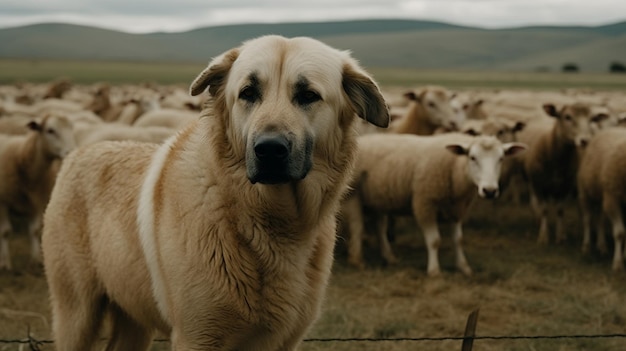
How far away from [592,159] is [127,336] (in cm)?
780

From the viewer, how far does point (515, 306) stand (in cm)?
805

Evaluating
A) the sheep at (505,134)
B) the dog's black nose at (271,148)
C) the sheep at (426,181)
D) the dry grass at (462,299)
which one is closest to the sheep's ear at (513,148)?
the sheep at (426,181)

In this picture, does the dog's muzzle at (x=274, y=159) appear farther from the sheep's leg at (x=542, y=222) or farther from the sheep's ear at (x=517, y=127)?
the sheep's ear at (x=517, y=127)

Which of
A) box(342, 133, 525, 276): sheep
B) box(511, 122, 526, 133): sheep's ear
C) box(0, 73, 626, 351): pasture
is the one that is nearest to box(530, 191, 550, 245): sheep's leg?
box(0, 73, 626, 351): pasture

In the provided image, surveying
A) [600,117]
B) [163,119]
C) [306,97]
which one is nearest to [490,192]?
[600,117]

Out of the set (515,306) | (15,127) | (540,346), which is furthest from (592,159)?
(15,127)

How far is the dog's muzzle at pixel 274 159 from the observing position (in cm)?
305

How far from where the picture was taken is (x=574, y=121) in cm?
1130

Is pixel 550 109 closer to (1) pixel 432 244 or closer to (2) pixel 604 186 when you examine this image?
(2) pixel 604 186

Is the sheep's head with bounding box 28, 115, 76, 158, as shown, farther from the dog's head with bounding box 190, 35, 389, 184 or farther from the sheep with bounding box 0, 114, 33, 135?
the dog's head with bounding box 190, 35, 389, 184

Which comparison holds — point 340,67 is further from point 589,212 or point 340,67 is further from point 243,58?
point 589,212

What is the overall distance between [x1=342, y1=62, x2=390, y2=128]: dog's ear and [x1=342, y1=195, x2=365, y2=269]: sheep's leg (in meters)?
6.45

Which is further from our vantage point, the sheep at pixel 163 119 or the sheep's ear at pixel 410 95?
the sheep at pixel 163 119

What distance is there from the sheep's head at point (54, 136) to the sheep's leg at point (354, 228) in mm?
3749
